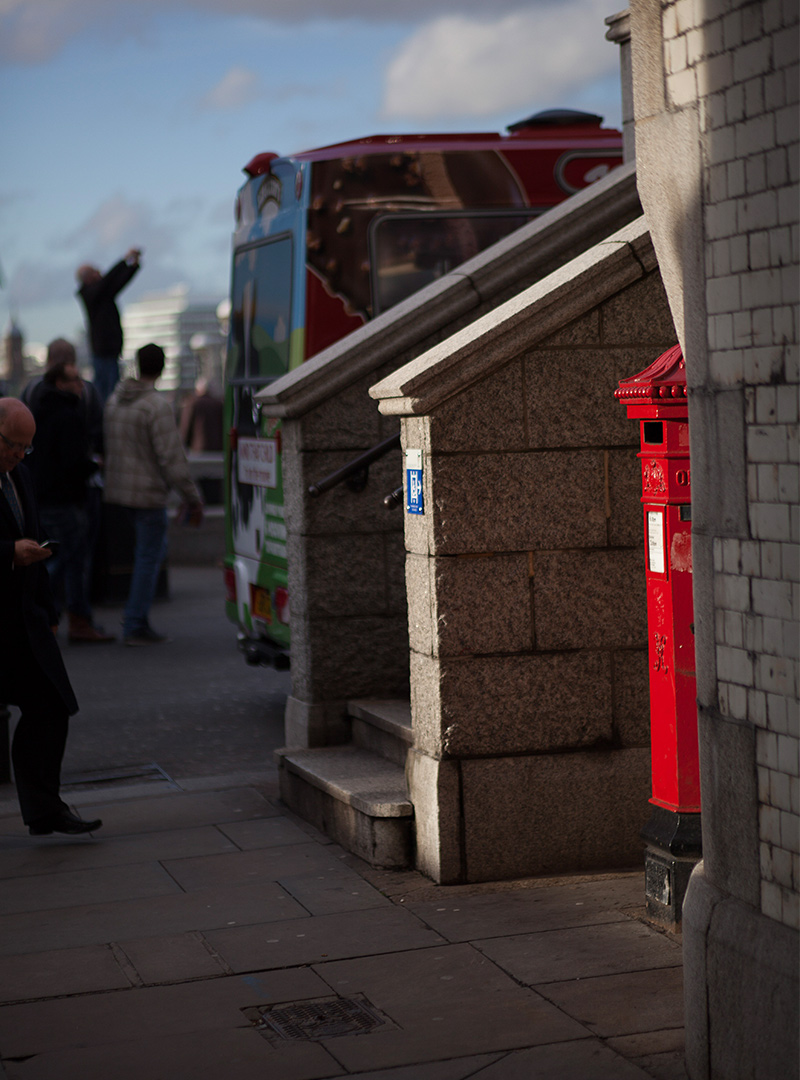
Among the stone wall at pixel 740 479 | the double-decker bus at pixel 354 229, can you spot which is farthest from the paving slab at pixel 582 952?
the double-decker bus at pixel 354 229

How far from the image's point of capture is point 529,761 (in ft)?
18.4

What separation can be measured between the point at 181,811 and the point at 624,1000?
3.07 meters

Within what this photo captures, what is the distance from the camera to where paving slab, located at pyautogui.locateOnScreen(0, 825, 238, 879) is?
240 inches

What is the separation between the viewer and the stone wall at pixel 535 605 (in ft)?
18.1

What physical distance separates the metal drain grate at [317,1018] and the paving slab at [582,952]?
0.52 metres

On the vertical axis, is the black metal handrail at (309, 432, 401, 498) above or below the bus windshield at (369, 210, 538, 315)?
below

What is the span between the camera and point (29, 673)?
6320mm

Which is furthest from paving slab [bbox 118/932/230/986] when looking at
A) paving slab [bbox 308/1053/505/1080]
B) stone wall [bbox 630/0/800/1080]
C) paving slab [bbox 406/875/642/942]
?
stone wall [bbox 630/0/800/1080]

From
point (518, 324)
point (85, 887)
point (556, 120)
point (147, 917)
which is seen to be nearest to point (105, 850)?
point (85, 887)

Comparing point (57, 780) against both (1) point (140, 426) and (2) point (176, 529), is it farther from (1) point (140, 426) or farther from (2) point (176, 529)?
(2) point (176, 529)

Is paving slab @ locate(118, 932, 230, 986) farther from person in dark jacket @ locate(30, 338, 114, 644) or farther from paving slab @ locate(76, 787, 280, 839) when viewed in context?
person in dark jacket @ locate(30, 338, 114, 644)

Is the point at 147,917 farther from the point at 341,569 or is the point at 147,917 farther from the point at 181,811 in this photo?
the point at 341,569

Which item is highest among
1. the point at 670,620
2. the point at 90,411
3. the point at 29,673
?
the point at 90,411

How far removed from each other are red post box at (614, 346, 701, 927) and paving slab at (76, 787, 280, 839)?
2387mm
